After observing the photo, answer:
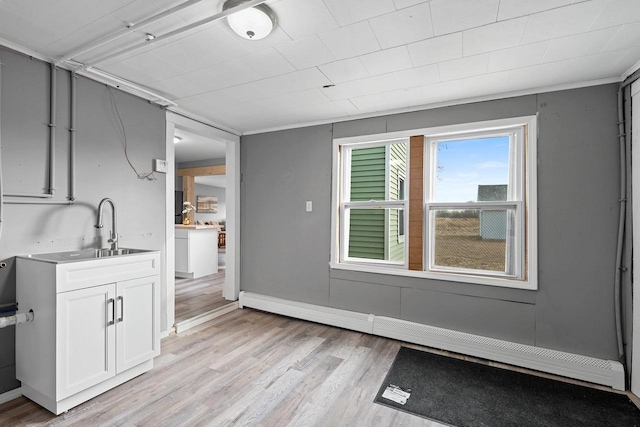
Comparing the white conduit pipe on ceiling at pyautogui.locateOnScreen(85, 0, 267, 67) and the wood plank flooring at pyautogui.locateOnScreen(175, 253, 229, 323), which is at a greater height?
the white conduit pipe on ceiling at pyautogui.locateOnScreen(85, 0, 267, 67)

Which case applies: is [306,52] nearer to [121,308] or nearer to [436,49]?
[436,49]

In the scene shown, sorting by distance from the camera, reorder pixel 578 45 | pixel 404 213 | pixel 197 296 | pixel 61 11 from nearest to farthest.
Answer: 1. pixel 61 11
2. pixel 578 45
3. pixel 404 213
4. pixel 197 296

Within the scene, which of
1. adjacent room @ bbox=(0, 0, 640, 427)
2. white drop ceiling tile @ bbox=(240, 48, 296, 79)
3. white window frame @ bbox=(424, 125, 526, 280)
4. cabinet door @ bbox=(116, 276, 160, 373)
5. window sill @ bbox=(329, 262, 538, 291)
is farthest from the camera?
white window frame @ bbox=(424, 125, 526, 280)

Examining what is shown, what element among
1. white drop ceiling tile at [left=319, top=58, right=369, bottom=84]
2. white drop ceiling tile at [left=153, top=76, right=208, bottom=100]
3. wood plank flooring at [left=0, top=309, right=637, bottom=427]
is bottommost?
wood plank flooring at [left=0, top=309, right=637, bottom=427]

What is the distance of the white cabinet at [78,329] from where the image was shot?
6.28ft

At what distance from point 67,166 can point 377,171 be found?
2.89m

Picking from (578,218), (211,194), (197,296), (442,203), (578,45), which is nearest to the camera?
(578,45)

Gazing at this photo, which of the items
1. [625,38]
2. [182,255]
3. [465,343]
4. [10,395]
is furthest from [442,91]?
[182,255]

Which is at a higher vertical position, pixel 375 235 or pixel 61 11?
pixel 61 11

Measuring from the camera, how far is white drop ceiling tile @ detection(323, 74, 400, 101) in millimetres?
2510

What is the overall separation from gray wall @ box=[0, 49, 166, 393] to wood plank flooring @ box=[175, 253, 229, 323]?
1076mm

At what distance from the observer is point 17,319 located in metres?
1.99

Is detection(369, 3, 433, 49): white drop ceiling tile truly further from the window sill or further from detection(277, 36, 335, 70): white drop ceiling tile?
the window sill

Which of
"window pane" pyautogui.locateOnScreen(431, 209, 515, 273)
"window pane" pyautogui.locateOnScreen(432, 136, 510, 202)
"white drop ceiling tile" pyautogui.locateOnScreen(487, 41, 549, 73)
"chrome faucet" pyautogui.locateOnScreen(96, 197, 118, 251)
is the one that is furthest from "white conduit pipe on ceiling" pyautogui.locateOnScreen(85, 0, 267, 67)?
"window pane" pyautogui.locateOnScreen(431, 209, 515, 273)
